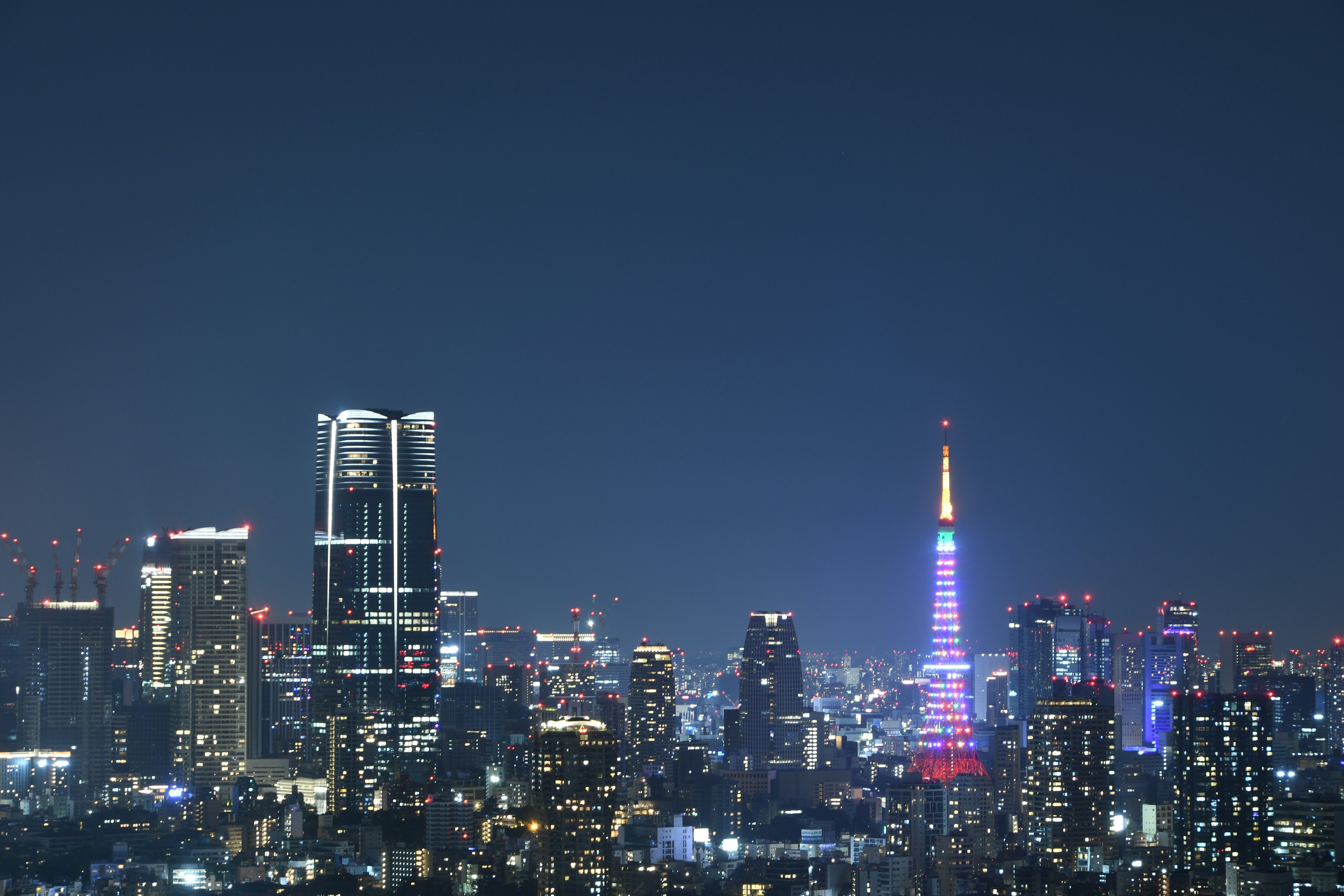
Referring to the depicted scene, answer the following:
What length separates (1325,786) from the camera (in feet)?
112

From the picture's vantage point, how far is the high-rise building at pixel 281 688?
4853 centimetres

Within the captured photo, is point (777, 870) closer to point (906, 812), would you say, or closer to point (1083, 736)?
point (906, 812)

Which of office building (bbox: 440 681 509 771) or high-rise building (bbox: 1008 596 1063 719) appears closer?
office building (bbox: 440 681 509 771)

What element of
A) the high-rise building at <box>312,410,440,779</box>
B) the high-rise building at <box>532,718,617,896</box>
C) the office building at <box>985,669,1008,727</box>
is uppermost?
the high-rise building at <box>312,410,440,779</box>

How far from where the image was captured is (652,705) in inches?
2064

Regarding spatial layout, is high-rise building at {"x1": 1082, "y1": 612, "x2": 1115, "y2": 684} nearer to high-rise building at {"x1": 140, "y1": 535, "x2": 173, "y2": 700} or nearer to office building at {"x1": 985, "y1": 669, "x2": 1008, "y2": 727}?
office building at {"x1": 985, "y1": 669, "x2": 1008, "y2": 727}

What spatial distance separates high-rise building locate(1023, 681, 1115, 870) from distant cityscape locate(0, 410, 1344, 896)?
0.24 ft

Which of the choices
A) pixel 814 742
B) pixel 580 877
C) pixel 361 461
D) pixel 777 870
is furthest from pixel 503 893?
pixel 814 742

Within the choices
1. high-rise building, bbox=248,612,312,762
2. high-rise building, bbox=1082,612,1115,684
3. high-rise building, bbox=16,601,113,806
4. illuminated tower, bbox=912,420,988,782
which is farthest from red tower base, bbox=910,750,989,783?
high-rise building, bbox=16,601,113,806

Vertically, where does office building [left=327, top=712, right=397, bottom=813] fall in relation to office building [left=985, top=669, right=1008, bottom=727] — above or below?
below

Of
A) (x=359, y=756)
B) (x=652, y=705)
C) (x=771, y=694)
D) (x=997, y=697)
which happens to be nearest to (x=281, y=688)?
(x=359, y=756)

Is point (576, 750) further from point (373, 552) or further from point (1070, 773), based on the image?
point (373, 552)

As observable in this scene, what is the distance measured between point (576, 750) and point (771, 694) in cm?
2722

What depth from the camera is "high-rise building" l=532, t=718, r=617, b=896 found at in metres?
29.4
